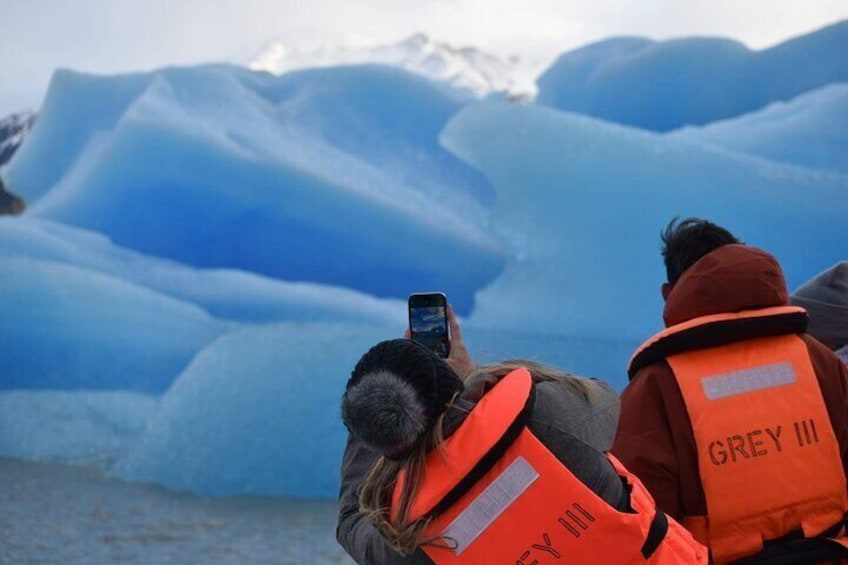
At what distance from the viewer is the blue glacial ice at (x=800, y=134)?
5.14 meters

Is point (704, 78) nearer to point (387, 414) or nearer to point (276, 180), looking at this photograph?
point (276, 180)

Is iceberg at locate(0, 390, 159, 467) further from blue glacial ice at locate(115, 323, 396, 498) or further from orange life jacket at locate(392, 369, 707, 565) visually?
orange life jacket at locate(392, 369, 707, 565)

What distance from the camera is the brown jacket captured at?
1.18 meters

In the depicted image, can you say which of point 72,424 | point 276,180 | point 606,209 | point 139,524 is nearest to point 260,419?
point 139,524

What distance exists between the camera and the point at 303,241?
5.88m

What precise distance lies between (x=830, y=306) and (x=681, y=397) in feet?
1.48

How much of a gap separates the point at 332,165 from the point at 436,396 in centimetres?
545

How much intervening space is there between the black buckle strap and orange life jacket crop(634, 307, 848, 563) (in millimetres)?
254

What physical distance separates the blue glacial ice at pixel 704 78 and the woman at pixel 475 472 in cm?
619

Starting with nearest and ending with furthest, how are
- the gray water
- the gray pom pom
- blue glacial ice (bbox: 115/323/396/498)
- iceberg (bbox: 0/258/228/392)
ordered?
1. the gray pom pom
2. the gray water
3. blue glacial ice (bbox: 115/323/396/498)
4. iceberg (bbox: 0/258/228/392)

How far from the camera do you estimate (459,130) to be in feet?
16.8

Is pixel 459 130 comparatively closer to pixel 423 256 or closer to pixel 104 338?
pixel 423 256

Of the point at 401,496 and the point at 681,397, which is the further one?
the point at 681,397

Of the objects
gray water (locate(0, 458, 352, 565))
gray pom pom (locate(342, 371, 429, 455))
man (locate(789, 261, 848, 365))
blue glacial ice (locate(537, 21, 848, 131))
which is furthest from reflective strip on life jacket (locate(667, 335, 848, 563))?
blue glacial ice (locate(537, 21, 848, 131))
